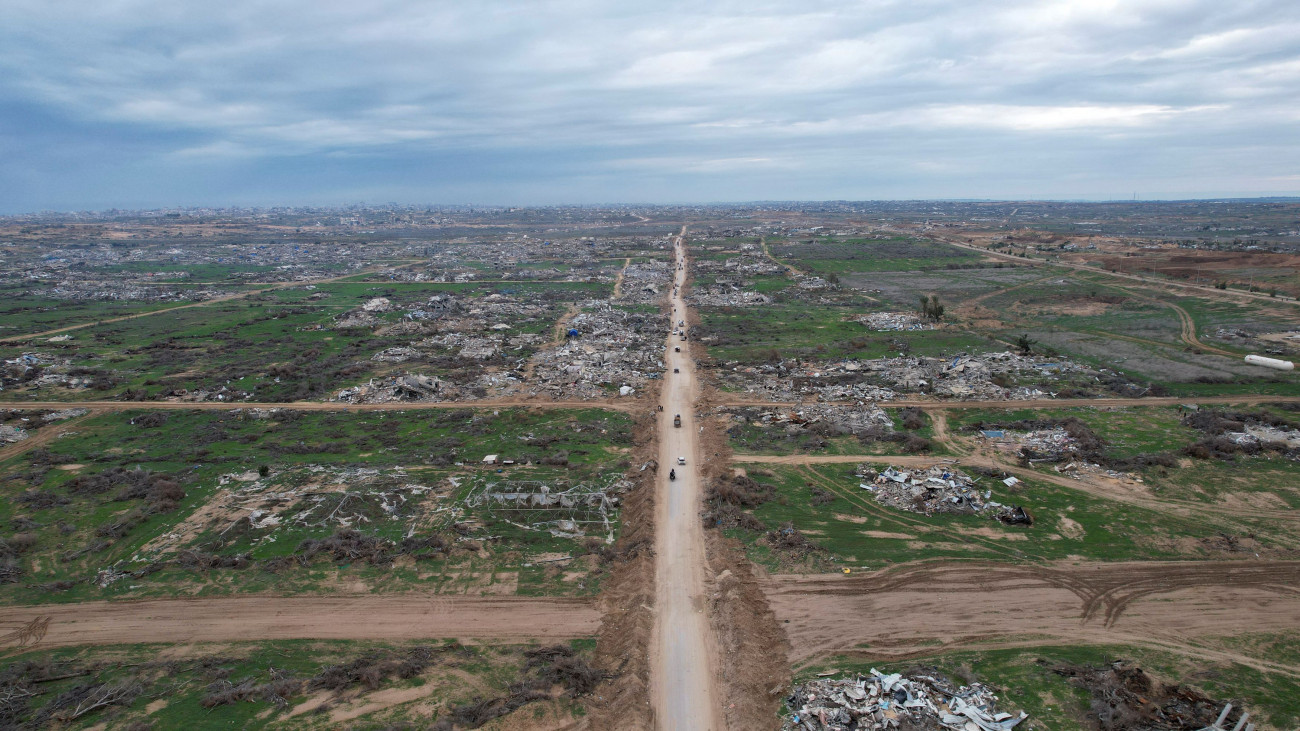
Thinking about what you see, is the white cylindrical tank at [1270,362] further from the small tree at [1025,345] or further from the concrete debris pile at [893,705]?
the concrete debris pile at [893,705]

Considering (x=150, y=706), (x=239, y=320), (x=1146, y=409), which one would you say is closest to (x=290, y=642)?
(x=150, y=706)

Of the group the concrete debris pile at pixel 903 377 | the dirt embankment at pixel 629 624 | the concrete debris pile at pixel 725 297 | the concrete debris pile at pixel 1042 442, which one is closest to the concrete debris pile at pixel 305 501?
the dirt embankment at pixel 629 624

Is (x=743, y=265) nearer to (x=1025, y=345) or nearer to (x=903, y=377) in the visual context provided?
(x=1025, y=345)

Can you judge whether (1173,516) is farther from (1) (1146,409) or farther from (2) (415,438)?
(2) (415,438)

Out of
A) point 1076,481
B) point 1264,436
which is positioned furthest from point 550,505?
point 1264,436

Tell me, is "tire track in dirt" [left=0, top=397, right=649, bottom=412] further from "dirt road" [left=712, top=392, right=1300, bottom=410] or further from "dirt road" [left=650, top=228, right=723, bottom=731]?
"dirt road" [left=650, top=228, right=723, bottom=731]

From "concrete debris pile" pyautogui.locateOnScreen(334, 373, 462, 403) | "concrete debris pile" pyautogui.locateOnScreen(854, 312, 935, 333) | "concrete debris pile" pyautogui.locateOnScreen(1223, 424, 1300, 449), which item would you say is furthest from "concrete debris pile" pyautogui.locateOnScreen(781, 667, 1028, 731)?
"concrete debris pile" pyautogui.locateOnScreen(854, 312, 935, 333)
